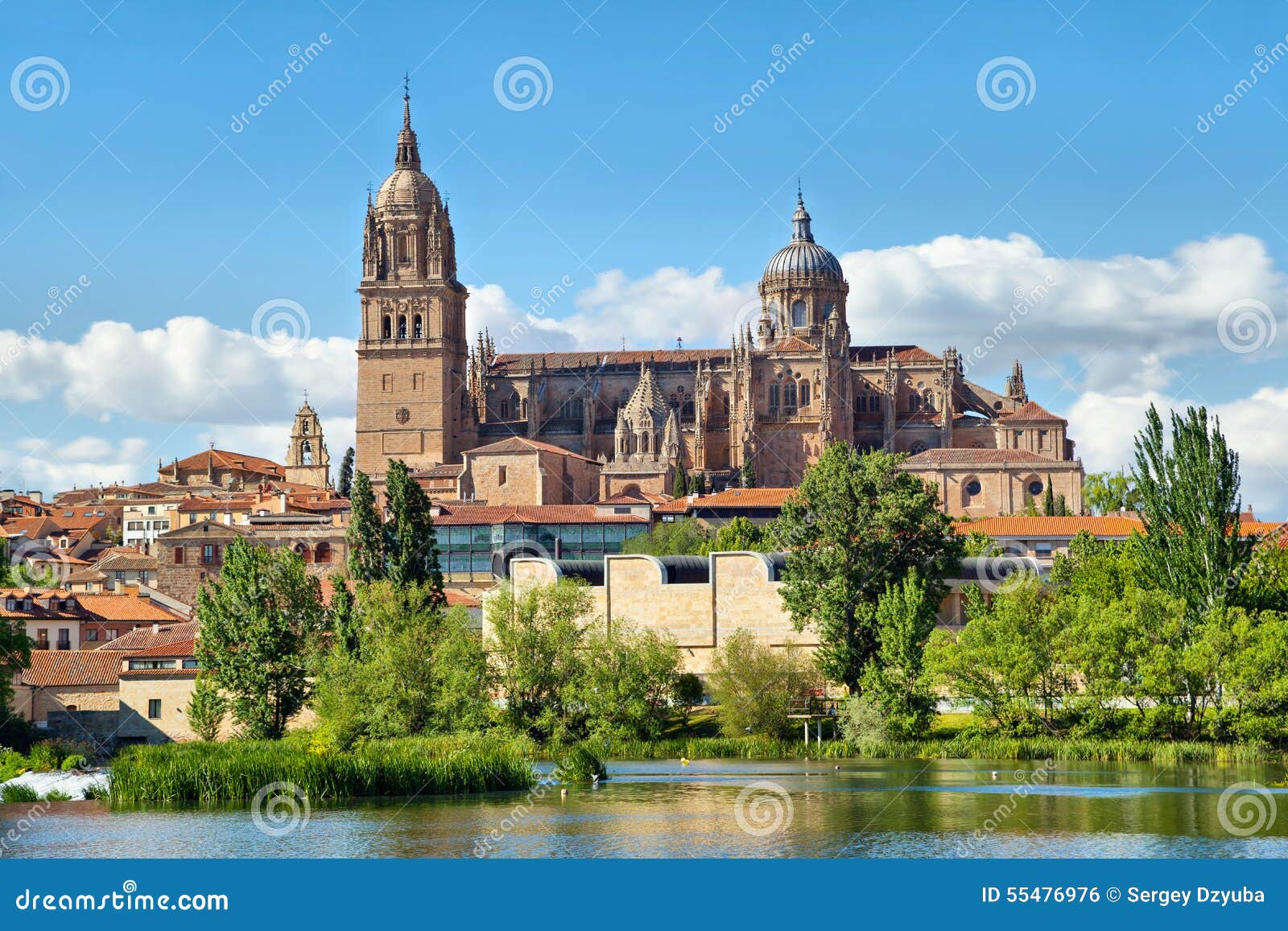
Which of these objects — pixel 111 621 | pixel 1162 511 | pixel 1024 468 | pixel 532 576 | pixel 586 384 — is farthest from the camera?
pixel 586 384

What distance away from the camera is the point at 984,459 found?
108 meters

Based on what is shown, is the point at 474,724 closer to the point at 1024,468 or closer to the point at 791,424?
the point at 1024,468

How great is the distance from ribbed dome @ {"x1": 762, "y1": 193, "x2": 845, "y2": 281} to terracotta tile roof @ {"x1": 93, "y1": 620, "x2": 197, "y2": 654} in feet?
264

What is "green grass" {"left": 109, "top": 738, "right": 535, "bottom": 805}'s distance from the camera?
36.9m

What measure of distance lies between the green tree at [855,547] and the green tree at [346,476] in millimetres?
56417

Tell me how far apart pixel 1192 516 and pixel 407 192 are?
8366 cm

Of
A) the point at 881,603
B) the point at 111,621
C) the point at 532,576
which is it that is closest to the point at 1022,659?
the point at 881,603

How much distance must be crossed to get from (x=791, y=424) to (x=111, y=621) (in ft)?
195

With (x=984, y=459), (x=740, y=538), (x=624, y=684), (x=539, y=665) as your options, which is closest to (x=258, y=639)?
(x=539, y=665)

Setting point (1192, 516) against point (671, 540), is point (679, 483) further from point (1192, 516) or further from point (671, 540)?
point (1192, 516)

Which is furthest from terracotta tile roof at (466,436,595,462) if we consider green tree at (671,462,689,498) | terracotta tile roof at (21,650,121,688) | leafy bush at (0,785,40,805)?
→ leafy bush at (0,785,40,805)

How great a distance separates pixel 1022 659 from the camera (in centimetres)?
4575

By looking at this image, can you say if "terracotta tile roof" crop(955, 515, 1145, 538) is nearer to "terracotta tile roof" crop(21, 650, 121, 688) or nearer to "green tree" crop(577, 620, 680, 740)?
"green tree" crop(577, 620, 680, 740)

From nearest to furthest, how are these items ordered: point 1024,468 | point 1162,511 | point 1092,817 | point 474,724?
point 1092,817 < point 474,724 < point 1162,511 < point 1024,468
